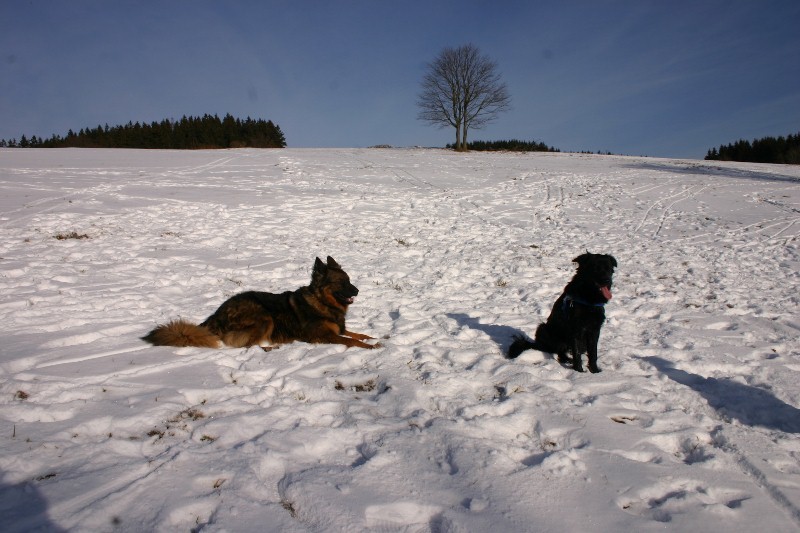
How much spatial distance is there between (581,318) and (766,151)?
62877 millimetres

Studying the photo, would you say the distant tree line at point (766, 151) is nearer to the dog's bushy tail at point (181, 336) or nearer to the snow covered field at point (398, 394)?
the snow covered field at point (398, 394)

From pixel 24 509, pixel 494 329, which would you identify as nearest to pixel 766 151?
pixel 494 329

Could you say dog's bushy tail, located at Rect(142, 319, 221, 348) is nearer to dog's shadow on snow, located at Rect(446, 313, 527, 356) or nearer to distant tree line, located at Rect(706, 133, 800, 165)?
dog's shadow on snow, located at Rect(446, 313, 527, 356)

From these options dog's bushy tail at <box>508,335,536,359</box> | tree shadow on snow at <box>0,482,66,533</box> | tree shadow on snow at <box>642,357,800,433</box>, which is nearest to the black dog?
dog's bushy tail at <box>508,335,536,359</box>

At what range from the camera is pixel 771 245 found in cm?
1112

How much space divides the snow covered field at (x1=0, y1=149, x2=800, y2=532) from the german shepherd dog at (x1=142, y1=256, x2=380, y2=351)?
22 cm

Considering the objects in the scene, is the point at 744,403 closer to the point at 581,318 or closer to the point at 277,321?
the point at 581,318

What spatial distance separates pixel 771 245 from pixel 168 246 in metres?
15.3

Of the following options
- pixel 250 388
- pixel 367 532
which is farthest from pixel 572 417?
pixel 250 388

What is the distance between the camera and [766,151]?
5009cm

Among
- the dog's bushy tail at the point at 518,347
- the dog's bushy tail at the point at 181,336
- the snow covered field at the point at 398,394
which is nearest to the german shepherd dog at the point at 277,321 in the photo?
the dog's bushy tail at the point at 181,336

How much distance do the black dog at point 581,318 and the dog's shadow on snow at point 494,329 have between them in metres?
0.49

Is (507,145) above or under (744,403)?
above

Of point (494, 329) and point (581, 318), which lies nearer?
point (581, 318)
